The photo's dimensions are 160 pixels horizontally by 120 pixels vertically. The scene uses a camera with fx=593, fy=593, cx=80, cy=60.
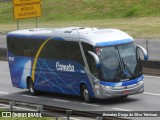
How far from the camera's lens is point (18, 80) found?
92.7ft

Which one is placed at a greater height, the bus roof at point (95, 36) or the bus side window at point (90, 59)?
the bus roof at point (95, 36)

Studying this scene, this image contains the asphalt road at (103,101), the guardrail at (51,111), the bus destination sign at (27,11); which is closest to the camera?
the guardrail at (51,111)

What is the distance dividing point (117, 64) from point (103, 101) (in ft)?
6.87

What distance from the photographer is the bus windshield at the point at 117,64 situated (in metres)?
22.5

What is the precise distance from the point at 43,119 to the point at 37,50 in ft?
29.9

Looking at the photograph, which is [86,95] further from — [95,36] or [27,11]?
[27,11]

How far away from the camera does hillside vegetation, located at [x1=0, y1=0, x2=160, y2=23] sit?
240 ft

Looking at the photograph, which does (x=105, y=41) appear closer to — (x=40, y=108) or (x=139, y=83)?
(x=139, y=83)

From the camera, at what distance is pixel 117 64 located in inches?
890

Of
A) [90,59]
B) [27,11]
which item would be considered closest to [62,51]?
[90,59]

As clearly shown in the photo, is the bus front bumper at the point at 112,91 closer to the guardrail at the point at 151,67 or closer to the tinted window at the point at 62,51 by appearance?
the tinted window at the point at 62,51

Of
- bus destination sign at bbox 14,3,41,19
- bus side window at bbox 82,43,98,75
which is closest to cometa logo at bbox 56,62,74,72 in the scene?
bus side window at bbox 82,43,98,75

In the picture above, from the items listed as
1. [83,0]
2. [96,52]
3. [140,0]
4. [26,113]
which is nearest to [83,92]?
[96,52]

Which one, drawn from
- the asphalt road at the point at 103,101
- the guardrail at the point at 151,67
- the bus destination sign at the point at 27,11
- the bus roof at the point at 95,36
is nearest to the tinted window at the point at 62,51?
the bus roof at the point at 95,36
